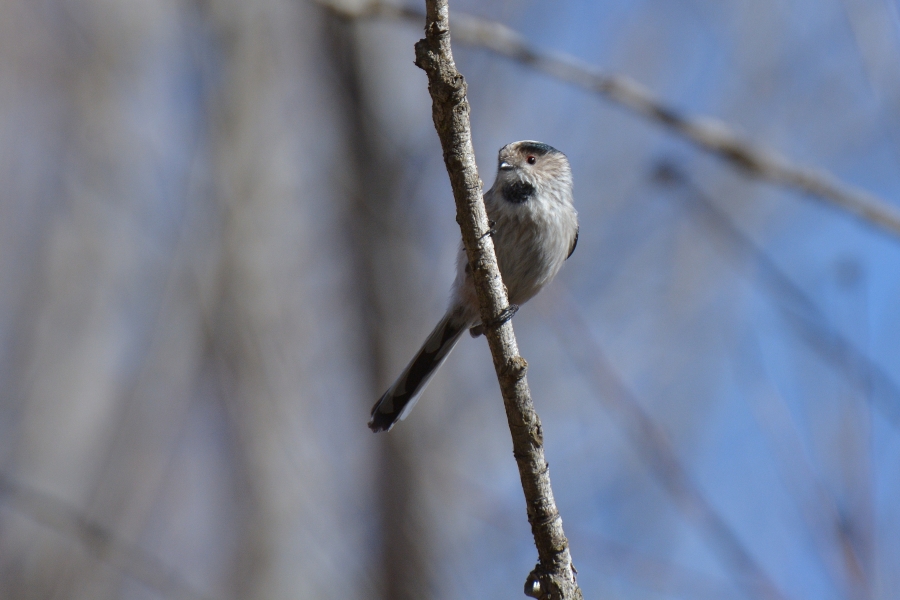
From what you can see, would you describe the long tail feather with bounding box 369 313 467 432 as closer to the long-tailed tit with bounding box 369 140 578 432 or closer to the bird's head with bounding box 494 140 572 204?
the long-tailed tit with bounding box 369 140 578 432

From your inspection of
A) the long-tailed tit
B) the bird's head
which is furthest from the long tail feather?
the bird's head

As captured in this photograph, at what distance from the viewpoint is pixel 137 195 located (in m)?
6.46

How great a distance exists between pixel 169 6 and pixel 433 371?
14.1ft

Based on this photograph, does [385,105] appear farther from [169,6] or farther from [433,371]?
[433,371]

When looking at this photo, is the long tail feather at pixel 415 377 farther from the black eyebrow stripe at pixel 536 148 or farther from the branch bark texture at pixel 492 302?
the branch bark texture at pixel 492 302

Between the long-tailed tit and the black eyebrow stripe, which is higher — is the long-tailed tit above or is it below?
below

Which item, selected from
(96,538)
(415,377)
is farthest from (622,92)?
(96,538)

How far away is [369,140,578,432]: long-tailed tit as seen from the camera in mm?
3691

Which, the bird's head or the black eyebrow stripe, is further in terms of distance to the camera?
the black eyebrow stripe

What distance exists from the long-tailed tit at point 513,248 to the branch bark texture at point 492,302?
1364mm

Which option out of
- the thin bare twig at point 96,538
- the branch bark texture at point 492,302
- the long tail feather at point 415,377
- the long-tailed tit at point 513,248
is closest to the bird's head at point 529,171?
the long-tailed tit at point 513,248

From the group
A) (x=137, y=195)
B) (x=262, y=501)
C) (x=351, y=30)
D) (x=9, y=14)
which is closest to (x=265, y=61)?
(x=351, y=30)

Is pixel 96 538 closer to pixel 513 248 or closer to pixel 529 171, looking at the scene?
pixel 513 248

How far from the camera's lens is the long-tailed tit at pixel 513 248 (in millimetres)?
3691
